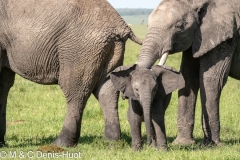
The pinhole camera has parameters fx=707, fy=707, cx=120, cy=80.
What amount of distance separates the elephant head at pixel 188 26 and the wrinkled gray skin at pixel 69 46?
0.72 meters

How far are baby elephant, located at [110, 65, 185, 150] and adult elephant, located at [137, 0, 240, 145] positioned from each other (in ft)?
0.57

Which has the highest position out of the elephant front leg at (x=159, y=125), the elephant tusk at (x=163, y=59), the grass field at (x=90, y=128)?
the elephant tusk at (x=163, y=59)

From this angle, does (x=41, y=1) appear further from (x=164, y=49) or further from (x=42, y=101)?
(x=42, y=101)

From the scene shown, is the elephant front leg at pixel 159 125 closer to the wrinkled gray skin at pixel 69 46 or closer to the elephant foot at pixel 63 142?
the wrinkled gray skin at pixel 69 46

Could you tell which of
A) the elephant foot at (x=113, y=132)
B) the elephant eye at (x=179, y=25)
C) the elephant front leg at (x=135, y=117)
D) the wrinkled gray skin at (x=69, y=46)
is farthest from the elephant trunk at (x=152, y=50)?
the elephant foot at (x=113, y=132)

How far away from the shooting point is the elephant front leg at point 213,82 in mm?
8555

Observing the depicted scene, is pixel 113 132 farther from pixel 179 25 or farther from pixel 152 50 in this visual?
pixel 179 25

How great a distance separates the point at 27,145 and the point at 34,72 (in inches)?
36.0

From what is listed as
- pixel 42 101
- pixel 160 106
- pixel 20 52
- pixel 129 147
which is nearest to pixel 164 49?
pixel 160 106

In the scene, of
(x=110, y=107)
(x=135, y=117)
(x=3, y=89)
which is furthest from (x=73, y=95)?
(x=135, y=117)

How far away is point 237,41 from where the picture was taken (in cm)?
866

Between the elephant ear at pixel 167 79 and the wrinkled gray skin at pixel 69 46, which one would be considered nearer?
the elephant ear at pixel 167 79

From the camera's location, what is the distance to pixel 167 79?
797 centimetres

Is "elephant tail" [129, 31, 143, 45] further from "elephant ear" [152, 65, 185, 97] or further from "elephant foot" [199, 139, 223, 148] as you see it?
"elephant foot" [199, 139, 223, 148]
